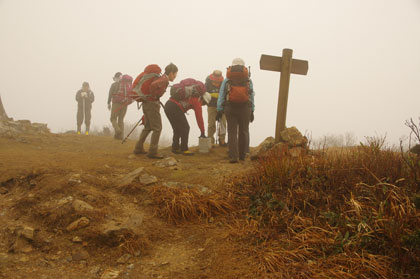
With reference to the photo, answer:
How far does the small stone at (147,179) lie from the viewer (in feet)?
14.1

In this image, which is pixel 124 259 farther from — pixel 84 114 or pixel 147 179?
pixel 84 114

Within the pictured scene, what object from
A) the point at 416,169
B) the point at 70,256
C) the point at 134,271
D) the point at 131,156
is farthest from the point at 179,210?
the point at 131,156

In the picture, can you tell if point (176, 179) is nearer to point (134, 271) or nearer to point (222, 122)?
point (134, 271)

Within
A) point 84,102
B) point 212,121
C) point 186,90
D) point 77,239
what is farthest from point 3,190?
point 84,102

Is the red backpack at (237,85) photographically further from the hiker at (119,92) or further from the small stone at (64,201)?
the hiker at (119,92)

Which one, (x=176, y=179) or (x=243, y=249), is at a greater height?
(x=176, y=179)

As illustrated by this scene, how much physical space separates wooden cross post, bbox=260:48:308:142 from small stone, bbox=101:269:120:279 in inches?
170

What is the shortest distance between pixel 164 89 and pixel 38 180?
3.02 meters

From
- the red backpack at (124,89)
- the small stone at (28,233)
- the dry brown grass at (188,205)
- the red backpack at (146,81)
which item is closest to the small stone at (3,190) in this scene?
the small stone at (28,233)

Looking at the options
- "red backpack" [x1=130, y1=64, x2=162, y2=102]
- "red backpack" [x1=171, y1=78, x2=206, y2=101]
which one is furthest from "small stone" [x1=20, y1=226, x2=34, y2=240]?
"red backpack" [x1=171, y1=78, x2=206, y2=101]

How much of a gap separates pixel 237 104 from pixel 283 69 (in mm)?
1217

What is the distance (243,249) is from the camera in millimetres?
2836

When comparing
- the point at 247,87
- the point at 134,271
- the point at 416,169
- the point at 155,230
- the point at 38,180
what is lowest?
the point at 134,271

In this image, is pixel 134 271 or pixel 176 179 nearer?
pixel 134 271
